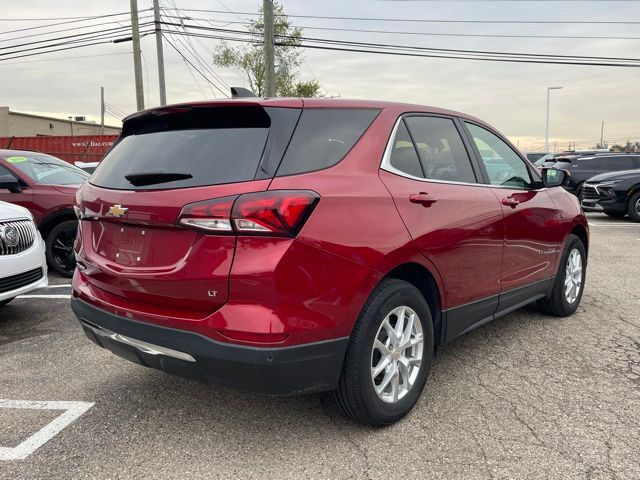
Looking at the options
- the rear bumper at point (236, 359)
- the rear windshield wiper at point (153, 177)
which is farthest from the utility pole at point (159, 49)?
the rear bumper at point (236, 359)

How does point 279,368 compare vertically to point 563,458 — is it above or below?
above

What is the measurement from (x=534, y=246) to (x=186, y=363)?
2855mm

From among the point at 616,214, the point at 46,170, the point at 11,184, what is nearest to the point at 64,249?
the point at 11,184

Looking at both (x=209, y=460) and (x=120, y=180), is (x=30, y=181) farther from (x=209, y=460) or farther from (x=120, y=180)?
(x=209, y=460)

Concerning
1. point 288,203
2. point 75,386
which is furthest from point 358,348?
point 75,386

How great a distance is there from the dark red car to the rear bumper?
486 centimetres

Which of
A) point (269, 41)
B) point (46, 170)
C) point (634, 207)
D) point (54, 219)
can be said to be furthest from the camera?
point (269, 41)

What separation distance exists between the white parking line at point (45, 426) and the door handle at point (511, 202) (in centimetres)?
301

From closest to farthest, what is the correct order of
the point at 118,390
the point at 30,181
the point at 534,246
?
the point at 118,390, the point at 534,246, the point at 30,181

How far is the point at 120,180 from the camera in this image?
9.14 ft

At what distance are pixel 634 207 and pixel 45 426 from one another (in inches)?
518

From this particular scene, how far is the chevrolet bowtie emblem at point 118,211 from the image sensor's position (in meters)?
2.59

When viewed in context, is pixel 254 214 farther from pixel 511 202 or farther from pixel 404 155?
pixel 511 202

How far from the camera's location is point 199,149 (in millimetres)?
2568
